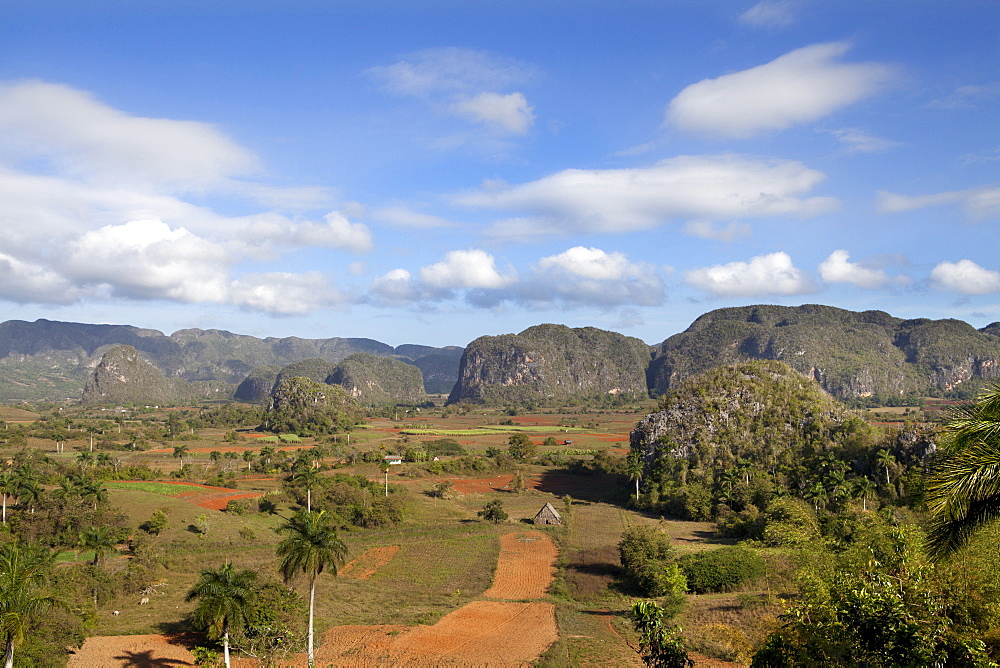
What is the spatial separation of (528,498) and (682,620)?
152 ft

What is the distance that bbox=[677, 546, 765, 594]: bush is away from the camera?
37.8m

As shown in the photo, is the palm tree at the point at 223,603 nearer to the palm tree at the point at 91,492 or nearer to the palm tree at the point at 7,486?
the palm tree at the point at 91,492

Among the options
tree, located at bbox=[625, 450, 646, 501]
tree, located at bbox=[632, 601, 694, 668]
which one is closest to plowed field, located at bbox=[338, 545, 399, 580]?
tree, located at bbox=[625, 450, 646, 501]

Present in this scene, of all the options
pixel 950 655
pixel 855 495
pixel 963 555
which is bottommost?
pixel 855 495

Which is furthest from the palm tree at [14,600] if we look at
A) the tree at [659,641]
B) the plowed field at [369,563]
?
the plowed field at [369,563]

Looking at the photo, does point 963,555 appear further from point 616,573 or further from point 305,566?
point 616,573

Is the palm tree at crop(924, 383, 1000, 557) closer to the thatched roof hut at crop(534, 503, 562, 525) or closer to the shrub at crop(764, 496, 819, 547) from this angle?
the shrub at crop(764, 496, 819, 547)

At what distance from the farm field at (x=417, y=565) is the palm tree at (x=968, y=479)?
19720 millimetres

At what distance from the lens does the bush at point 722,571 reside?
124 ft

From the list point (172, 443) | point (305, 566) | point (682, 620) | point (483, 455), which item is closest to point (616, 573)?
point (682, 620)

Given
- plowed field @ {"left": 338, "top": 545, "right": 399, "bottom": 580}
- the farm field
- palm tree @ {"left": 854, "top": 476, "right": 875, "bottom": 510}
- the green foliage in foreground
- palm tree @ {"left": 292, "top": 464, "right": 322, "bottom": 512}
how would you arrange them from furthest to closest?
palm tree @ {"left": 292, "top": 464, "right": 322, "bottom": 512} < palm tree @ {"left": 854, "top": 476, "right": 875, "bottom": 510} < plowed field @ {"left": 338, "top": 545, "right": 399, "bottom": 580} < the farm field < the green foliage in foreground

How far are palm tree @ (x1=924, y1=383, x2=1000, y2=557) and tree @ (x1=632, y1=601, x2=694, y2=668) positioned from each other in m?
7.06

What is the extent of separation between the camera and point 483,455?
110438 mm

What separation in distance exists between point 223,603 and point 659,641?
18.4 meters
